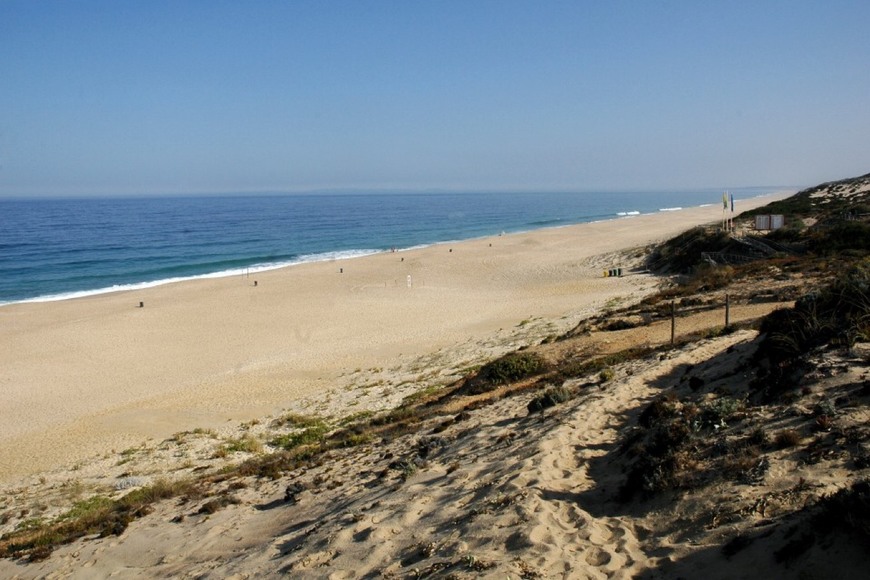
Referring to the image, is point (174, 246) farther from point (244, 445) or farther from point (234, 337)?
point (244, 445)

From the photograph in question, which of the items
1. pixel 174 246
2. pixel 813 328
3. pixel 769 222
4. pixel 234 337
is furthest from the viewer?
pixel 174 246

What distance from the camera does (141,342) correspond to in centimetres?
2680

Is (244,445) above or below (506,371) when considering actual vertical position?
below

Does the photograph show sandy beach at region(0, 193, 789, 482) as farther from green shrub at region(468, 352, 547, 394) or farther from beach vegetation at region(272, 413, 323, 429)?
green shrub at region(468, 352, 547, 394)

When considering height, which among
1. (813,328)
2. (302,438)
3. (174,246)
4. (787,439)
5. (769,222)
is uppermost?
(769,222)

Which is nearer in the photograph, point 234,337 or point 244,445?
point 244,445

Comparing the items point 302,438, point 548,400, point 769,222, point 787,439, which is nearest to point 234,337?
point 302,438

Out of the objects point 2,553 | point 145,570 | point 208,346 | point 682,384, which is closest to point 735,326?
point 682,384

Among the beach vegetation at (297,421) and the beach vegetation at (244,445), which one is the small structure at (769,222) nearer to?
the beach vegetation at (297,421)

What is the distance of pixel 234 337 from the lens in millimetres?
27156

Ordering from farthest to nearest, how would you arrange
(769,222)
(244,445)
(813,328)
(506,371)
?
1. (769,222)
2. (506,371)
3. (244,445)
4. (813,328)

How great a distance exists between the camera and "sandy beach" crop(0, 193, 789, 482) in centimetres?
1736

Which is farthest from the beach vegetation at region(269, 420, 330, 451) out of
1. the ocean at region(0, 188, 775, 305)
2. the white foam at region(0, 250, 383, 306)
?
the ocean at region(0, 188, 775, 305)

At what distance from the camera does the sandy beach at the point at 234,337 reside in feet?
57.0
